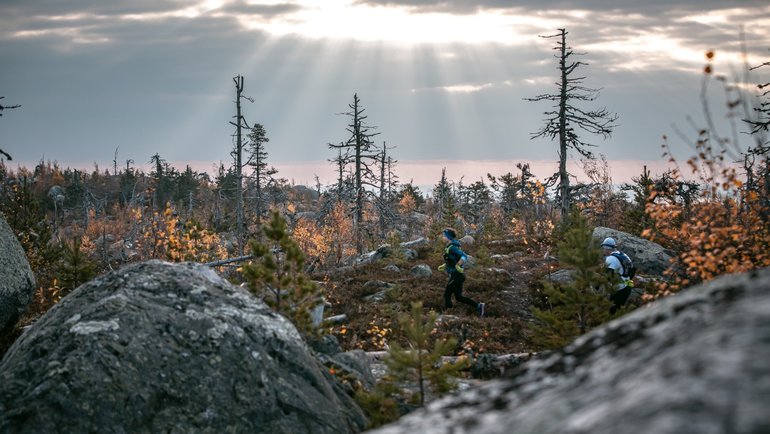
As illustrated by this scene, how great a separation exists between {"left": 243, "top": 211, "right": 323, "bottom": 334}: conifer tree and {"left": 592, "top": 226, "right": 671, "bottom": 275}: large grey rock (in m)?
17.1

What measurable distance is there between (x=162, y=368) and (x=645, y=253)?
21.8 metres

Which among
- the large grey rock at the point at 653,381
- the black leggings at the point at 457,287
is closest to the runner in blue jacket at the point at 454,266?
the black leggings at the point at 457,287

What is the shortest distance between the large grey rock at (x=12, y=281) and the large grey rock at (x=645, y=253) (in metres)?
19.3

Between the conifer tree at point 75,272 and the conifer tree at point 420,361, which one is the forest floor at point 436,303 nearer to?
the conifer tree at point 75,272

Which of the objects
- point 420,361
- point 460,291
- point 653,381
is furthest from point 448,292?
point 653,381

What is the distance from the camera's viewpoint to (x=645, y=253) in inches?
914

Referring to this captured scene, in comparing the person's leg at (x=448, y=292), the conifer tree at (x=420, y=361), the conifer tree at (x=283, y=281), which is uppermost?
the conifer tree at (x=283, y=281)

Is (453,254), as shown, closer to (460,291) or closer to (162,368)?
(460,291)

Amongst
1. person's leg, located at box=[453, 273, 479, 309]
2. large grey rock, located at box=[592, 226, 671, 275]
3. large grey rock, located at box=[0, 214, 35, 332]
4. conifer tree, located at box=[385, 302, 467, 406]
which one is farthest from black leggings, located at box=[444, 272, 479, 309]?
large grey rock, located at box=[0, 214, 35, 332]

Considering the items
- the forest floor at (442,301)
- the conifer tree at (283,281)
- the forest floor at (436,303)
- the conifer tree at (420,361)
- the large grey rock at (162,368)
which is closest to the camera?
the large grey rock at (162,368)

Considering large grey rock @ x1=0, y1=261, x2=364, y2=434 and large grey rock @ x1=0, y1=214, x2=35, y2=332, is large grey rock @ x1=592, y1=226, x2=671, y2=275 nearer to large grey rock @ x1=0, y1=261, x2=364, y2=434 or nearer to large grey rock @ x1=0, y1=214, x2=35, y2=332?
large grey rock @ x1=0, y1=261, x2=364, y2=434

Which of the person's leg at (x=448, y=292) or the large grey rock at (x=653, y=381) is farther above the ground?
the large grey rock at (x=653, y=381)

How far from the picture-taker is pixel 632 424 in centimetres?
211

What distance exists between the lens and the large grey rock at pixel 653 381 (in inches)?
80.4
